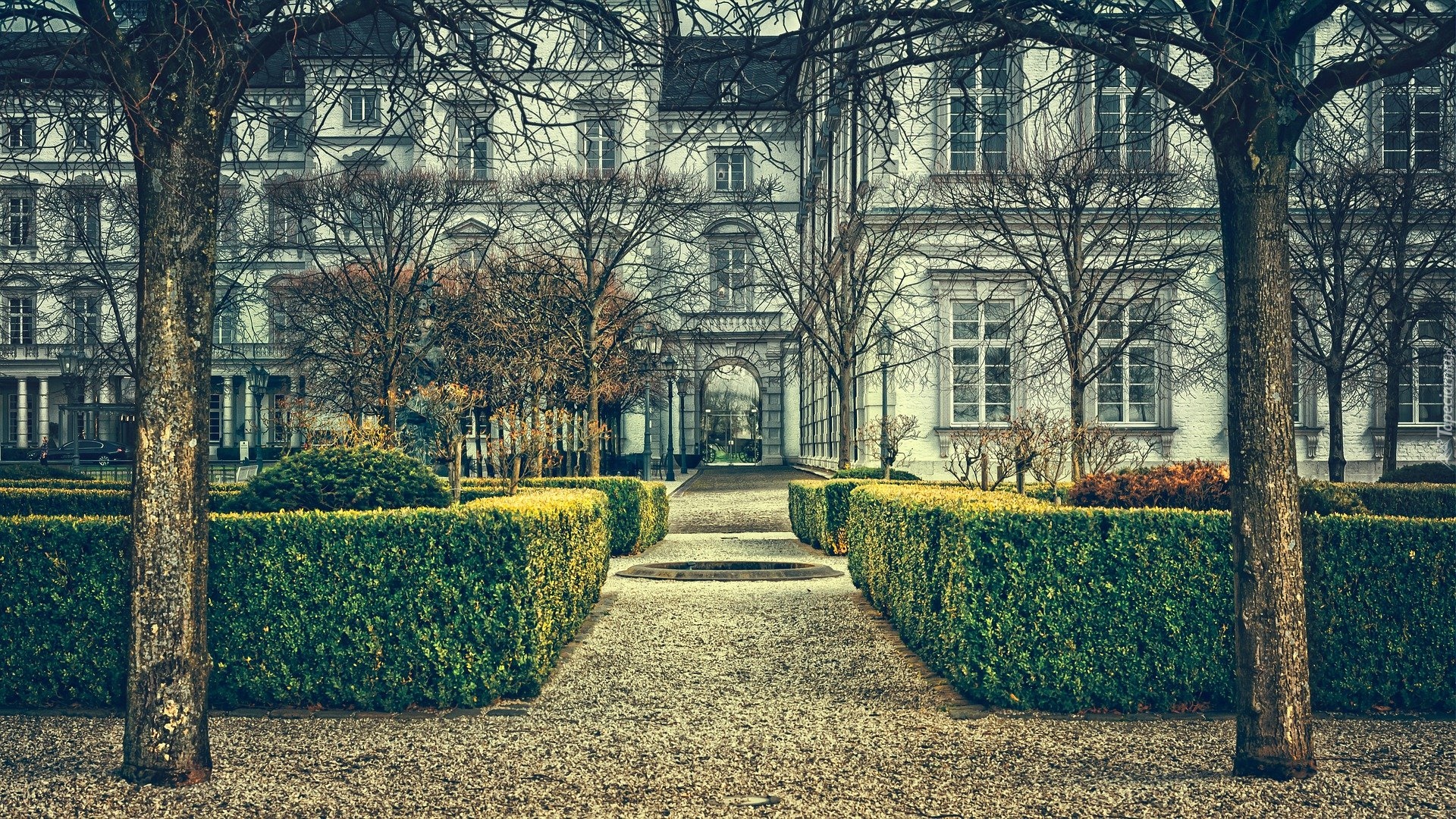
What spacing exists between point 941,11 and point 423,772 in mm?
4495

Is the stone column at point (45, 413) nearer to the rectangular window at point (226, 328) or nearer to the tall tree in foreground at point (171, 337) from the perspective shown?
the rectangular window at point (226, 328)

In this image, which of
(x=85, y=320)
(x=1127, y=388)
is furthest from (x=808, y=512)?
(x=85, y=320)

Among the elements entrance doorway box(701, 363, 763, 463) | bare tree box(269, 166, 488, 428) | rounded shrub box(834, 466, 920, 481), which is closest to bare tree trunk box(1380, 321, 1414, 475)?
rounded shrub box(834, 466, 920, 481)

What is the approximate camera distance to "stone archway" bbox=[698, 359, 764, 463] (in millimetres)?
56688

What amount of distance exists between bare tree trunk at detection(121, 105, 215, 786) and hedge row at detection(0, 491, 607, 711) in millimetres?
1470

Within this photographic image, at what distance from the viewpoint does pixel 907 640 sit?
9.48m

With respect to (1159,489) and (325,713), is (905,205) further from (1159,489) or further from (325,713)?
(325,713)

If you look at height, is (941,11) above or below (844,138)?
below

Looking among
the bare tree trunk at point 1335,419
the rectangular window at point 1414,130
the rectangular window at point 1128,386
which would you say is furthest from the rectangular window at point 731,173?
the bare tree trunk at point 1335,419

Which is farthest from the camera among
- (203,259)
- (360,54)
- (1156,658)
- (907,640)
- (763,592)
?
(763,592)

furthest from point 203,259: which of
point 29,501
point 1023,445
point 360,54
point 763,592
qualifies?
point 1023,445

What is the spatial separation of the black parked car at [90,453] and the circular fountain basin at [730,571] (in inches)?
1747

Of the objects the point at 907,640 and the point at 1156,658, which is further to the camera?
the point at 907,640

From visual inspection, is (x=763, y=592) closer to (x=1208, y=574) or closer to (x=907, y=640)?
(x=907, y=640)
